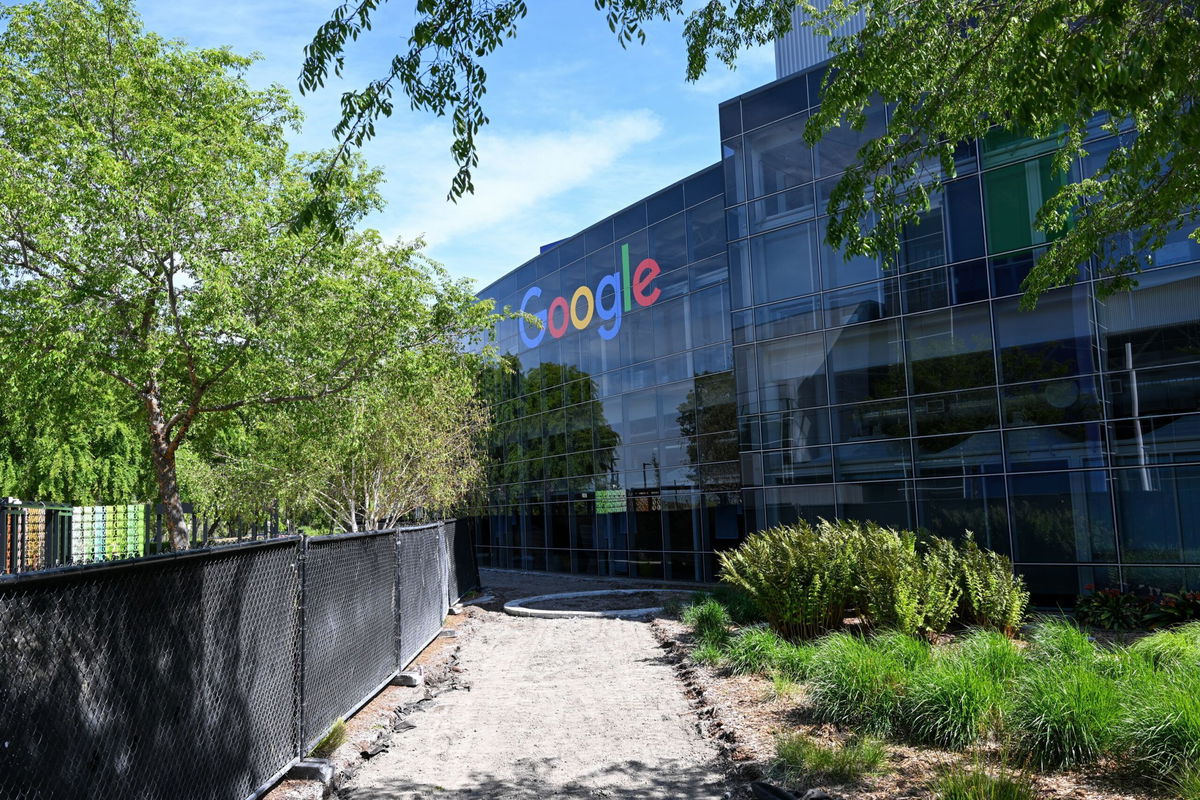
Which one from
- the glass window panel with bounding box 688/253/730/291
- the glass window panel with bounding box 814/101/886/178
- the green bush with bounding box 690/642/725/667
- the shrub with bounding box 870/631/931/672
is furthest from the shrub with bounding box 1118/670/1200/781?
the glass window panel with bounding box 688/253/730/291

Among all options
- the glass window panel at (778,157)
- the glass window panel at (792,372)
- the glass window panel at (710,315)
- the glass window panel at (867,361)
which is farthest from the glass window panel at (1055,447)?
the glass window panel at (710,315)

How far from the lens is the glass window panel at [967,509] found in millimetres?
18734

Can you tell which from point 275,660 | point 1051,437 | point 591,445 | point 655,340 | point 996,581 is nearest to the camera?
point 275,660

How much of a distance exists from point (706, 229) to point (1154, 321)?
12243mm

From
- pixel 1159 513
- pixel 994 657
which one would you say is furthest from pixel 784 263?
pixel 994 657

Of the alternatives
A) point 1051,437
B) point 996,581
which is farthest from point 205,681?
point 1051,437

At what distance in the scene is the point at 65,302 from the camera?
540 inches

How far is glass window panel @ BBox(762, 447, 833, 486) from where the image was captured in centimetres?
2177

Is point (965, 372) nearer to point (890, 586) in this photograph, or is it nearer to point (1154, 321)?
point (1154, 321)

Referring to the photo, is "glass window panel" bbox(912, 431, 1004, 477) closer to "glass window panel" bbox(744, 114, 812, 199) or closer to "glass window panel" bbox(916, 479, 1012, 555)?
"glass window panel" bbox(916, 479, 1012, 555)

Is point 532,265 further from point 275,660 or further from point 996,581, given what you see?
point 275,660

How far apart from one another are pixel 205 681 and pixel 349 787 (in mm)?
1752

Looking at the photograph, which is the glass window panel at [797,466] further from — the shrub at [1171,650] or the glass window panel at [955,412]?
the shrub at [1171,650]

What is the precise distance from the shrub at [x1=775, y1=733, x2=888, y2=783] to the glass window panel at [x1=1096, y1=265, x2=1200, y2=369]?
13717 mm
